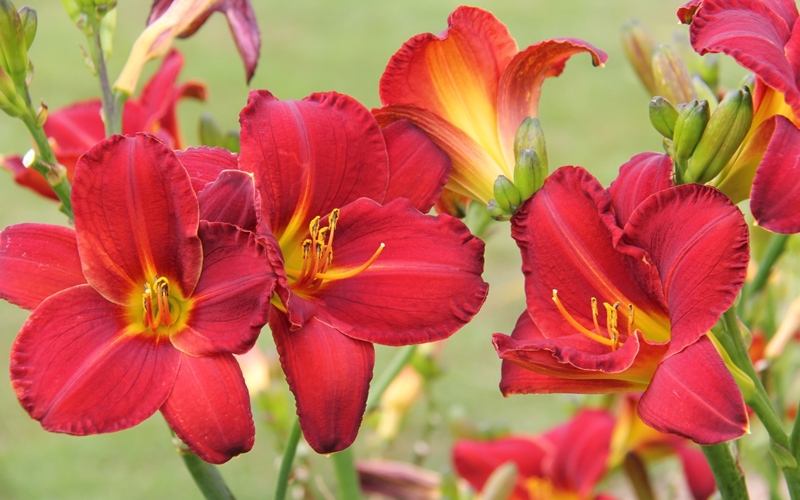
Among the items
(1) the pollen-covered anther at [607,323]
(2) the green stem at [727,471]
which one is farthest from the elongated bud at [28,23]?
(2) the green stem at [727,471]

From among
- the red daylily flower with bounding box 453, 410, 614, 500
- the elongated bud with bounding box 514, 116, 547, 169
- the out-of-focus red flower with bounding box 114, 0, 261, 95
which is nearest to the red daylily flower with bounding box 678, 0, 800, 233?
the elongated bud with bounding box 514, 116, 547, 169

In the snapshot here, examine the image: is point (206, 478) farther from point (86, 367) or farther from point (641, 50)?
point (641, 50)

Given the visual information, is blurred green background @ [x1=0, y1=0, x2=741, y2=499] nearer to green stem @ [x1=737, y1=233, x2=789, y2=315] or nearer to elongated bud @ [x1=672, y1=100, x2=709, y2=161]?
green stem @ [x1=737, y1=233, x2=789, y2=315]

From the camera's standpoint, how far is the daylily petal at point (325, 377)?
0.52 metres

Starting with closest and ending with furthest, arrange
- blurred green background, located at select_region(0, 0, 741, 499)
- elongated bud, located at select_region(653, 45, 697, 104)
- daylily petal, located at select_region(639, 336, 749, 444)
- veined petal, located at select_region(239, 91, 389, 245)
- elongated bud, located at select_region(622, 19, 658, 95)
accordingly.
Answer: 1. daylily petal, located at select_region(639, 336, 749, 444)
2. veined petal, located at select_region(239, 91, 389, 245)
3. elongated bud, located at select_region(653, 45, 697, 104)
4. elongated bud, located at select_region(622, 19, 658, 95)
5. blurred green background, located at select_region(0, 0, 741, 499)

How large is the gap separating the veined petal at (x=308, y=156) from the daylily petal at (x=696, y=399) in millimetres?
207

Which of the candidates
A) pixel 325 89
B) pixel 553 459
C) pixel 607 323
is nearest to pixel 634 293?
pixel 607 323

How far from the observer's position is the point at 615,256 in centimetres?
55

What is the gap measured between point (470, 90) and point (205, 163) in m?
0.19

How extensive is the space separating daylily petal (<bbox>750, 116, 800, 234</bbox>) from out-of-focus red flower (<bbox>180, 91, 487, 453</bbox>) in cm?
16

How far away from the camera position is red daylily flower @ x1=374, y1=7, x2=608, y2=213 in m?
0.62

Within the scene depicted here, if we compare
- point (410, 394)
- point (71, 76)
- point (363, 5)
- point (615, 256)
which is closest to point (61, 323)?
point (615, 256)

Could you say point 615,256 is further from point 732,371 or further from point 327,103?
point 327,103

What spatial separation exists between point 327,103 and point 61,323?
0.21 meters
